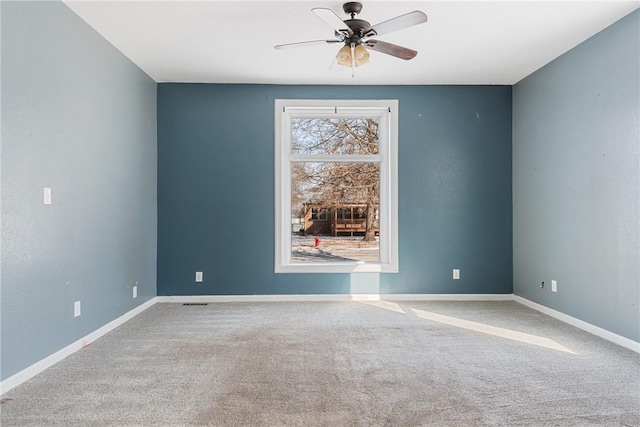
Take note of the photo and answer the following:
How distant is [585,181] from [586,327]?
1245 millimetres

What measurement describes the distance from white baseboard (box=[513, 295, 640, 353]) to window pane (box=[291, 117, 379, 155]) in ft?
7.96

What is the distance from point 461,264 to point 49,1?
450cm

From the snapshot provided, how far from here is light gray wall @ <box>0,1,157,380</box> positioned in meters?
2.44

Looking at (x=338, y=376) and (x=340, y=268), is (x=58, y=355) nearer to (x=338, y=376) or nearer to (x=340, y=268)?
(x=338, y=376)

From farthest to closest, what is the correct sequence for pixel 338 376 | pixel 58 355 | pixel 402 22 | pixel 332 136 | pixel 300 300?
1. pixel 332 136
2. pixel 300 300
3. pixel 58 355
4. pixel 402 22
5. pixel 338 376

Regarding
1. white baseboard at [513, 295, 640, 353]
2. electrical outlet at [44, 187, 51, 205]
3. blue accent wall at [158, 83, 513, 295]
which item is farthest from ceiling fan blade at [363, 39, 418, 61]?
white baseboard at [513, 295, 640, 353]

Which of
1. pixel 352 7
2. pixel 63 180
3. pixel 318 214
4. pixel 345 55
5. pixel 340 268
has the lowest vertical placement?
pixel 340 268

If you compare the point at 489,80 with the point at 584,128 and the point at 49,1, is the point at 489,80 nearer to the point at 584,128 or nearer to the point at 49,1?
the point at 584,128

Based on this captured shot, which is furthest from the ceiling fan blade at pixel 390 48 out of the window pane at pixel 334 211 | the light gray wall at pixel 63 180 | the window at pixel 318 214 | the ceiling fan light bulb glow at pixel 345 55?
the window at pixel 318 214

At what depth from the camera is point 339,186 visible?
5066 millimetres

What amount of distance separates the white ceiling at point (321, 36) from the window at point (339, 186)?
451 millimetres

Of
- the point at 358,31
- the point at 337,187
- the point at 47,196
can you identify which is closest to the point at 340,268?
the point at 337,187

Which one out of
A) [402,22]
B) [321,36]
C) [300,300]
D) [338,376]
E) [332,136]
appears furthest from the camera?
[332,136]

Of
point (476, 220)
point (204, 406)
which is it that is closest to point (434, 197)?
point (476, 220)
